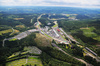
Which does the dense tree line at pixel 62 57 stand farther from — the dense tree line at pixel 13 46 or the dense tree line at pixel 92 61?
the dense tree line at pixel 13 46

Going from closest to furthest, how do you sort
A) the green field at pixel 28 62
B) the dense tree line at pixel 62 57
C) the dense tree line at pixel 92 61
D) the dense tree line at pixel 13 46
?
the green field at pixel 28 62 < the dense tree line at pixel 92 61 < the dense tree line at pixel 62 57 < the dense tree line at pixel 13 46

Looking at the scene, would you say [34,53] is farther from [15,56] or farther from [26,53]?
[15,56]

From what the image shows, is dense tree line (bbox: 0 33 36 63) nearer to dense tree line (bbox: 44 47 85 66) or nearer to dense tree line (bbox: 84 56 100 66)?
dense tree line (bbox: 44 47 85 66)

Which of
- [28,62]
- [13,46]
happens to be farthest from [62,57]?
[13,46]

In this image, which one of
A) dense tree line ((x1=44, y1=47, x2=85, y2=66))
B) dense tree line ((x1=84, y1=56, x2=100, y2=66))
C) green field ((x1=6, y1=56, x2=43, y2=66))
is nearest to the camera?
green field ((x1=6, y1=56, x2=43, y2=66))

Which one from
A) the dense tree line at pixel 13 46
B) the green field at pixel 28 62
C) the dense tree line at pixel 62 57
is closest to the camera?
the green field at pixel 28 62

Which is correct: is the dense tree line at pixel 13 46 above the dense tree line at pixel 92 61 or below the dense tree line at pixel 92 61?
above

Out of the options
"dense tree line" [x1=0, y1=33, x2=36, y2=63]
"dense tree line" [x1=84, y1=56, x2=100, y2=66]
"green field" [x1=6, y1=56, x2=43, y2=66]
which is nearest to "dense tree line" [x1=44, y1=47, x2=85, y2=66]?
"dense tree line" [x1=84, y1=56, x2=100, y2=66]

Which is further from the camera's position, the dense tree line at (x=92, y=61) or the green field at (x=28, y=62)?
the dense tree line at (x=92, y=61)

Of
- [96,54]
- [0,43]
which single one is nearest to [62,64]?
[96,54]

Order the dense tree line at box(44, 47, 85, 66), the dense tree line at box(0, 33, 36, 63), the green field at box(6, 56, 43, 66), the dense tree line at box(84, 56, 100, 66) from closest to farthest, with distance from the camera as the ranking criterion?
the green field at box(6, 56, 43, 66), the dense tree line at box(84, 56, 100, 66), the dense tree line at box(44, 47, 85, 66), the dense tree line at box(0, 33, 36, 63)

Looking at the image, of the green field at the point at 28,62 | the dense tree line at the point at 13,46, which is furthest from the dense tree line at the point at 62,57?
the dense tree line at the point at 13,46
